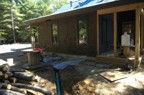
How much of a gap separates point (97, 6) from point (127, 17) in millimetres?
4927

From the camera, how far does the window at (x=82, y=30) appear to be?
9.92 meters

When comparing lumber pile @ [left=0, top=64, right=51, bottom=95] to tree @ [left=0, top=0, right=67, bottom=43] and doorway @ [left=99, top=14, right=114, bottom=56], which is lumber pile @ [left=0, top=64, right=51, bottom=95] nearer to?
doorway @ [left=99, top=14, right=114, bottom=56]

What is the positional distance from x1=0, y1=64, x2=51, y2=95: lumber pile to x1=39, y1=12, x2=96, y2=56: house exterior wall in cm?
443

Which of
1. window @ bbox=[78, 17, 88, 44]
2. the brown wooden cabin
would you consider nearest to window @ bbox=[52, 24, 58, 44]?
the brown wooden cabin

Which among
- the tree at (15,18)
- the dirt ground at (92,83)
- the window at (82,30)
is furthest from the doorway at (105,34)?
the tree at (15,18)

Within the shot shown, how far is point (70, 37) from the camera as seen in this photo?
1095 centimetres

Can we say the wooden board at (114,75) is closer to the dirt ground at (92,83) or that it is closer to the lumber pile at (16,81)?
the dirt ground at (92,83)

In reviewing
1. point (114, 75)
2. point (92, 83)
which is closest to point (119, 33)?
point (114, 75)

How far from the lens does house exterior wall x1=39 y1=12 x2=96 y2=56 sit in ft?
31.3

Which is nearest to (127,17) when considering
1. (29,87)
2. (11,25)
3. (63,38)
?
(63,38)

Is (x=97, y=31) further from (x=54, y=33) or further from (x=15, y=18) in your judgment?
(x=15, y=18)

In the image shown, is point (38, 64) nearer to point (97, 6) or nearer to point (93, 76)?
point (93, 76)

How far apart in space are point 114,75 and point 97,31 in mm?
3331

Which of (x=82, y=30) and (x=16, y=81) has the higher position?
(x=82, y=30)
